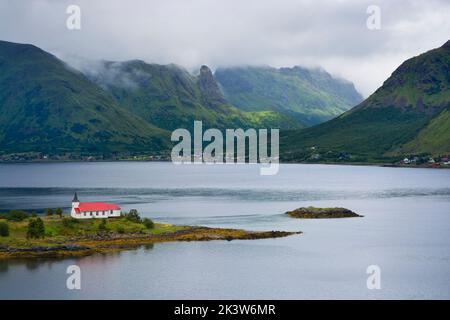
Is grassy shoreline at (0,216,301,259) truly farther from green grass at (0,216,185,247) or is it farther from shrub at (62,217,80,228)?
shrub at (62,217,80,228)

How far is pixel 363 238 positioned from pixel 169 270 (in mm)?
47284

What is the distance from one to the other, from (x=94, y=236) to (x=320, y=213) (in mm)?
66450

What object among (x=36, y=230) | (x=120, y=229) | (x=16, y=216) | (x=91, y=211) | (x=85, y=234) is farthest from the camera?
(x=91, y=211)

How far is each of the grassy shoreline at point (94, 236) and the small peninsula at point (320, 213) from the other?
31423 mm

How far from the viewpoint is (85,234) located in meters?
118

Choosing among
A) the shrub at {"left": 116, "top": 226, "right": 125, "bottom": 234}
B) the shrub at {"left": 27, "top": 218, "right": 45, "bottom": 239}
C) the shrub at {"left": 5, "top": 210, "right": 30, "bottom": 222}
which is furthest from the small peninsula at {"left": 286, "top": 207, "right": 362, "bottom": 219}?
the shrub at {"left": 27, "top": 218, "right": 45, "bottom": 239}

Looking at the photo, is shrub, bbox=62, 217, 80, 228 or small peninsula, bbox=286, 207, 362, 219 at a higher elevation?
shrub, bbox=62, 217, 80, 228

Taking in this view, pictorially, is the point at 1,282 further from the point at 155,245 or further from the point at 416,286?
the point at 416,286

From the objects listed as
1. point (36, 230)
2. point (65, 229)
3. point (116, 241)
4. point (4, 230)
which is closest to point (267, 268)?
point (116, 241)

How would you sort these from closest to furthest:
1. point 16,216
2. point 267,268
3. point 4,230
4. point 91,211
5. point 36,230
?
point 267,268
point 36,230
point 4,230
point 16,216
point 91,211

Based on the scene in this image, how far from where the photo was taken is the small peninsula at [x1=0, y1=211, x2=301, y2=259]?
108m

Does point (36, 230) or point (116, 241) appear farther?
point (116, 241)

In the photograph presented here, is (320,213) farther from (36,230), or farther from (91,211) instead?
(36,230)
